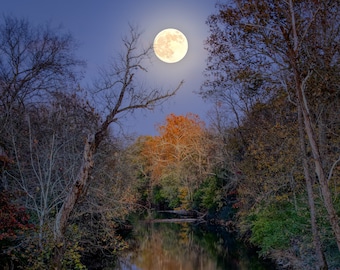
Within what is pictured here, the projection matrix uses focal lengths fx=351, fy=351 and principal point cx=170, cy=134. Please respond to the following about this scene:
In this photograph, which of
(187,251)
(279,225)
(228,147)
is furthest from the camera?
(228,147)

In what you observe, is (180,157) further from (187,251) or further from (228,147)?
(187,251)

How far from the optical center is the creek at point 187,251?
14.8 metres

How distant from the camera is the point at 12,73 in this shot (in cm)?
1336

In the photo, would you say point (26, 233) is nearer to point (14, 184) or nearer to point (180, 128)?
point (14, 184)

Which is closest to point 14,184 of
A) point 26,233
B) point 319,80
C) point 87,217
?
point 26,233

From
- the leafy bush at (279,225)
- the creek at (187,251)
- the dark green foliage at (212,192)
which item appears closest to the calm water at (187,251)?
the creek at (187,251)

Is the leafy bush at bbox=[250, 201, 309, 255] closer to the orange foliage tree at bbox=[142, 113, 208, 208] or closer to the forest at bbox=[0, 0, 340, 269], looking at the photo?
the forest at bbox=[0, 0, 340, 269]

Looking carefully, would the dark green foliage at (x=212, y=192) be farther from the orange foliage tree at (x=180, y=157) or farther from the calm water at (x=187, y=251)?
the calm water at (x=187, y=251)

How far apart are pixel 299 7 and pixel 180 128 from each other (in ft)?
94.8

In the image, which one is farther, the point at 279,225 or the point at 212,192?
the point at 212,192

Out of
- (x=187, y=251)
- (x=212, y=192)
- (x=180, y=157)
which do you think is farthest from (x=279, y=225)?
(x=180, y=157)

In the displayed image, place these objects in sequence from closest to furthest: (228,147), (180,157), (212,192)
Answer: (228,147) → (212,192) → (180,157)

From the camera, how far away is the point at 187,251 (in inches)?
711

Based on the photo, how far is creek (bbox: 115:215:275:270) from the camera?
14.8m
